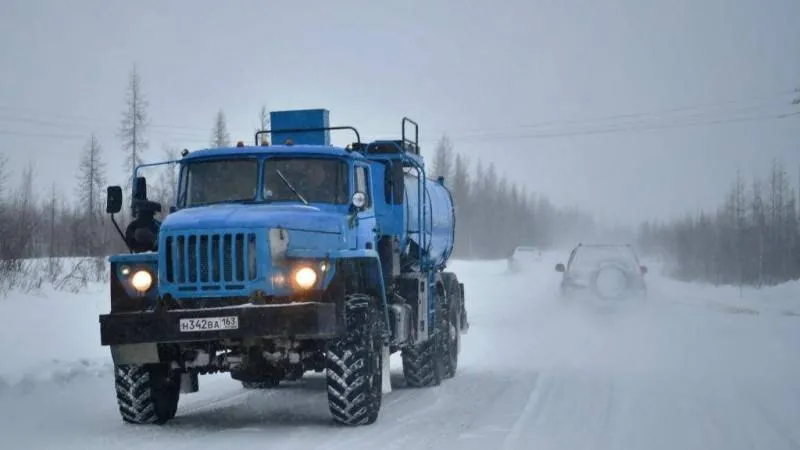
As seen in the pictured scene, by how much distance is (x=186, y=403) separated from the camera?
43.8 feet

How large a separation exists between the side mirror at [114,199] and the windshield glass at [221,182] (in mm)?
766

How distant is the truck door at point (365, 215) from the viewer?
12.3 m

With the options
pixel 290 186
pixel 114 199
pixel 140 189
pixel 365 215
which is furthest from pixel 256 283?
pixel 140 189

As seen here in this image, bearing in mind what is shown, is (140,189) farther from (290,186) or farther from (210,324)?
(210,324)

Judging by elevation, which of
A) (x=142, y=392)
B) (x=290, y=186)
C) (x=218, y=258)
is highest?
(x=290, y=186)

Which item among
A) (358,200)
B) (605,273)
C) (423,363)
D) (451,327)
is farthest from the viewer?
(605,273)

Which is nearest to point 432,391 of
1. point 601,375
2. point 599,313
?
point 601,375

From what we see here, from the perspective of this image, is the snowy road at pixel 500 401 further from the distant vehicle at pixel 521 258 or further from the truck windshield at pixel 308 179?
the distant vehicle at pixel 521 258

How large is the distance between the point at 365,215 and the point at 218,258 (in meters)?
2.67

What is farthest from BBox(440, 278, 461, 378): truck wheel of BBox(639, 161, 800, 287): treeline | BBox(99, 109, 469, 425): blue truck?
BBox(639, 161, 800, 287): treeline

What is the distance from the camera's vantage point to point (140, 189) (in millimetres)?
12641

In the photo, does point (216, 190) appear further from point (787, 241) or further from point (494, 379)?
point (787, 241)

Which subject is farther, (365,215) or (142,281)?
(365,215)

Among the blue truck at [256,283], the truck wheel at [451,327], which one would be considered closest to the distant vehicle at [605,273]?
the truck wheel at [451,327]
